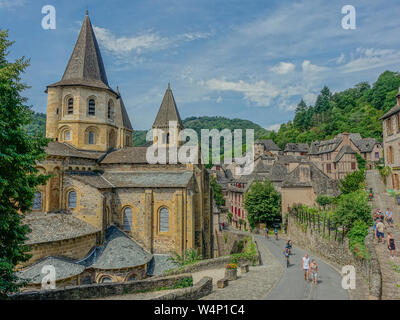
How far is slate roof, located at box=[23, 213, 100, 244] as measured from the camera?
747 inches

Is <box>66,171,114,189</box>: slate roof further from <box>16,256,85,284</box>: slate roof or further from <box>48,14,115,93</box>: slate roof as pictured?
<box>48,14,115,93</box>: slate roof

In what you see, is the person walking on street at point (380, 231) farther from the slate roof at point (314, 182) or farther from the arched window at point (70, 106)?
the arched window at point (70, 106)

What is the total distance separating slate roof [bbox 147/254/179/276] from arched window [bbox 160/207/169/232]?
2463 mm

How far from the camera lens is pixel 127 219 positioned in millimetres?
26328

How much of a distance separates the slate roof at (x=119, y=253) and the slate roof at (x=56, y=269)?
1917 mm

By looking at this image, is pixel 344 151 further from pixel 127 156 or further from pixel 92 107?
pixel 92 107

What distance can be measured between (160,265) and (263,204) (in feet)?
72.6

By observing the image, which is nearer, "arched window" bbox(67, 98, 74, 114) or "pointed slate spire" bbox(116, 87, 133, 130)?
"arched window" bbox(67, 98, 74, 114)

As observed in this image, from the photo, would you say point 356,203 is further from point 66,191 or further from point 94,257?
point 66,191

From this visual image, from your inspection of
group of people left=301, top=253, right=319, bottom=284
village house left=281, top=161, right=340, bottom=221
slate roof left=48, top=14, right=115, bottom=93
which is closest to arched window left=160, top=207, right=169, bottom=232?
group of people left=301, top=253, right=319, bottom=284

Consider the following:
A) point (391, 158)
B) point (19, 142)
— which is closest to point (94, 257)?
point (19, 142)

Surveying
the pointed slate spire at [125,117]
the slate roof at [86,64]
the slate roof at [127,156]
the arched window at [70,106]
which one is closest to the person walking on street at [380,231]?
the slate roof at [127,156]

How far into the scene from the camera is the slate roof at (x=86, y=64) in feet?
96.7

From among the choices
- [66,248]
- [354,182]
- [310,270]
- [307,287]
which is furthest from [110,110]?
[354,182]
